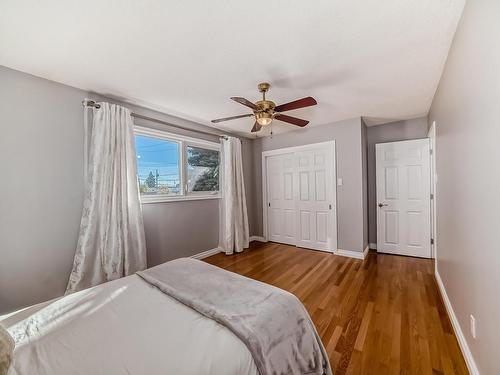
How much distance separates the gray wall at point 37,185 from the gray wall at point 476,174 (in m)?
3.31

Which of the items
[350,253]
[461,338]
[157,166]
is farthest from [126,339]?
[350,253]

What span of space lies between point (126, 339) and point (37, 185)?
6.58 ft

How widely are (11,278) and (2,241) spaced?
1.15 ft

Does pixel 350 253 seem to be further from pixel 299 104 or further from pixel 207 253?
pixel 299 104

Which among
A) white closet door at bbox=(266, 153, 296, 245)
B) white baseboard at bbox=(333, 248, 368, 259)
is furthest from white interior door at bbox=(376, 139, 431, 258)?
white closet door at bbox=(266, 153, 296, 245)

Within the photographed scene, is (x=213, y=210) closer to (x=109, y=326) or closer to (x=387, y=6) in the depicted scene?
(x=109, y=326)

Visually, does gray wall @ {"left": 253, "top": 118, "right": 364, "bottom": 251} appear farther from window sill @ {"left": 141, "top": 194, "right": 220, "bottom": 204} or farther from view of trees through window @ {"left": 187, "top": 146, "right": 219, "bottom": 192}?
window sill @ {"left": 141, "top": 194, "right": 220, "bottom": 204}

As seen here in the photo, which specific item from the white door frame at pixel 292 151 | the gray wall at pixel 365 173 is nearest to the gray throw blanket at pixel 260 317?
the white door frame at pixel 292 151

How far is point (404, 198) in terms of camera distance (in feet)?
11.4

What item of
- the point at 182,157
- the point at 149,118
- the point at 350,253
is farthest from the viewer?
the point at 350,253

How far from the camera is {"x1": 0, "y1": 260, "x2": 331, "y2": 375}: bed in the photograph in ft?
2.67

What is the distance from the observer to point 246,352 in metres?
0.91

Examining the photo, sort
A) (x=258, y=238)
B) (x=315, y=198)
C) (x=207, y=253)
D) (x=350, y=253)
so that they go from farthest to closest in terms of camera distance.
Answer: (x=258, y=238) → (x=315, y=198) → (x=207, y=253) → (x=350, y=253)

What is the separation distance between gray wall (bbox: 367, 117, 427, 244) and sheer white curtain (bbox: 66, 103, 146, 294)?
380 cm
